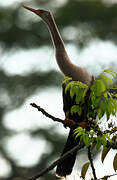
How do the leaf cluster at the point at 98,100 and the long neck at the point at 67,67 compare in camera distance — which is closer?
the leaf cluster at the point at 98,100

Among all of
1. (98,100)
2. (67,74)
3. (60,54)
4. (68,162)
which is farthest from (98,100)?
(68,162)

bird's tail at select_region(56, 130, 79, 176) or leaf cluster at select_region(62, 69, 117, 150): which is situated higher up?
leaf cluster at select_region(62, 69, 117, 150)

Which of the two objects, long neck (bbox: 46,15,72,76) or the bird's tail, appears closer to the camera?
long neck (bbox: 46,15,72,76)

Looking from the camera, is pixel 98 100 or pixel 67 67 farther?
pixel 67 67

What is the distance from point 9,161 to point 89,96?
12167 millimetres

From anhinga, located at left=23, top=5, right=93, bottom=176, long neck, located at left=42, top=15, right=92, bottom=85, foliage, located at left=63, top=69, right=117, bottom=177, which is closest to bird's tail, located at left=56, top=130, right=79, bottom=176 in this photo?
anhinga, located at left=23, top=5, right=93, bottom=176

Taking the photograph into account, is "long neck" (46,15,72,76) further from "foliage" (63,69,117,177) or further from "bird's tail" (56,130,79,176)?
"foliage" (63,69,117,177)

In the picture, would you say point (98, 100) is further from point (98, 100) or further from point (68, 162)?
point (68, 162)

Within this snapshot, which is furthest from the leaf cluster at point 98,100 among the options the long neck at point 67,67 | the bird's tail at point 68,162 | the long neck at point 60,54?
the bird's tail at point 68,162

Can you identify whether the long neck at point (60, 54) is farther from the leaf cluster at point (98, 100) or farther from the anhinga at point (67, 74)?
the leaf cluster at point (98, 100)

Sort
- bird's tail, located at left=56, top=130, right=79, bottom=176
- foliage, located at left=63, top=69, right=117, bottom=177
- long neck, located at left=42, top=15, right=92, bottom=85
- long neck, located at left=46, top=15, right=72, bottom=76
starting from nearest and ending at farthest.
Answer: foliage, located at left=63, top=69, right=117, bottom=177, long neck, located at left=42, top=15, right=92, bottom=85, long neck, located at left=46, top=15, right=72, bottom=76, bird's tail, located at left=56, top=130, right=79, bottom=176

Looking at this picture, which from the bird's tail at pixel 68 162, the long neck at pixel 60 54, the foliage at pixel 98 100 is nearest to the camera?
the foliage at pixel 98 100

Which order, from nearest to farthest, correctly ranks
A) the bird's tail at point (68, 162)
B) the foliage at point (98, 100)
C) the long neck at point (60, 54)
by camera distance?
1. the foliage at point (98, 100)
2. the long neck at point (60, 54)
3. the bird's tail at point (68, 162)

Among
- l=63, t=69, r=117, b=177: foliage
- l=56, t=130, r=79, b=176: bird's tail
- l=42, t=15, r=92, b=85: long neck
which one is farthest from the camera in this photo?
l=56, t=130, r=79, b=176: bird's tail
